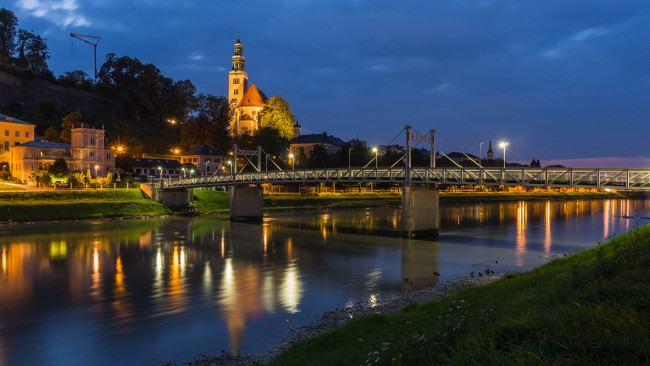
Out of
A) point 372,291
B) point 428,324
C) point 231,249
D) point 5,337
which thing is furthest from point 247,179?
point 428,324

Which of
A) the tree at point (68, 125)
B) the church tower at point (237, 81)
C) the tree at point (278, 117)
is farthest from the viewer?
the church tower at point (237, 81)

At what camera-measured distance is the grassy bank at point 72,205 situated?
53656 mm

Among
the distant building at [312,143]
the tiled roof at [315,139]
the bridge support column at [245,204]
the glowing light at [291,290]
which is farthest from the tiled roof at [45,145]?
the tiled roof at [315,139]

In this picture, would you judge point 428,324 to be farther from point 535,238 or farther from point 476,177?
point 535,238

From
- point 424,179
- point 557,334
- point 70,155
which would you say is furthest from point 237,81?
point 557,334

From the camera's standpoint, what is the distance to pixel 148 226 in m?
53.1

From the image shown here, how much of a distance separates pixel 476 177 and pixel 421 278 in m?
18.5

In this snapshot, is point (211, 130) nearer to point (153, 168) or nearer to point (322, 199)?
point (153, 168)

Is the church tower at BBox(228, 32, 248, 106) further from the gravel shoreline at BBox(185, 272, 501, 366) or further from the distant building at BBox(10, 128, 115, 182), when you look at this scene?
the gravel shoreline at BBox(185, 272, 501, 366)

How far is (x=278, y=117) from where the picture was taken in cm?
10906

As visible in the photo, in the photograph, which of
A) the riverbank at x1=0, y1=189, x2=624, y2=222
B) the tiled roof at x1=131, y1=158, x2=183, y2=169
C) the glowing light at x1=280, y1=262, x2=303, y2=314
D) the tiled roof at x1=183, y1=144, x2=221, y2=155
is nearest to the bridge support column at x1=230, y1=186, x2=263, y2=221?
the riverbank at x1=0, y1=189, x2=624, y2=222

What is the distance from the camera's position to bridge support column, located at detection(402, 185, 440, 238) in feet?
142

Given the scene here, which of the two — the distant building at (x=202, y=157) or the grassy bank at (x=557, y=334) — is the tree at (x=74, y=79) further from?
the grassy bank at (x=557, y=334)

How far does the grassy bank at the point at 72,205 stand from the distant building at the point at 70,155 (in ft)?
65.4
